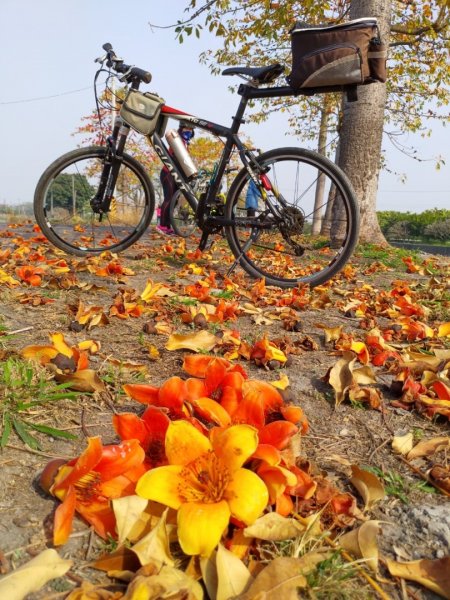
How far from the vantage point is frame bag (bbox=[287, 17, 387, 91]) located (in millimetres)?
3412

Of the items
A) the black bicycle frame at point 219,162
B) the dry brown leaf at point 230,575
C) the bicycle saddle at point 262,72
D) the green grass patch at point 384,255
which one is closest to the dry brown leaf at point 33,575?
the dry brown leaf at point 230,575

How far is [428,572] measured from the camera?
36.8 inches

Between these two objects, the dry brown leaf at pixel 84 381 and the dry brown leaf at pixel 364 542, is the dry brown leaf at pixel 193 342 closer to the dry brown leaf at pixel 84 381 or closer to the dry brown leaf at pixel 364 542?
the dry brown leaf at pixel 84 381

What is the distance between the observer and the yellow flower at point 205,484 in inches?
34.6

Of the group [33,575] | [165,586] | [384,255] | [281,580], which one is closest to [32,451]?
[33,575]

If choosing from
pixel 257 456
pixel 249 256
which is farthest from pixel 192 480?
pixel 249 256

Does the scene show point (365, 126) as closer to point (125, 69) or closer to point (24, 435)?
point (125, 69)

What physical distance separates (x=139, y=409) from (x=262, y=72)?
309 centimetres

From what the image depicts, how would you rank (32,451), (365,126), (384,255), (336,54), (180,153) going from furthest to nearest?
(365,126) → (384,255) → (180,153) → (336,54) → (32,451)

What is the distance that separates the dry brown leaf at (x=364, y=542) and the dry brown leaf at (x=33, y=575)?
1.74 ft

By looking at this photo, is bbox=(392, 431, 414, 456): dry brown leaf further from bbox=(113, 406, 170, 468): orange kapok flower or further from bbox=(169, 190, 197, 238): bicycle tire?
bbox=(169, 190, 197, 238): bicycle tire

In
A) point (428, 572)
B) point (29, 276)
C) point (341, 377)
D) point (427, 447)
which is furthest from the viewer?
point (29, 276)

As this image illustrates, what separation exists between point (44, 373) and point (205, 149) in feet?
98.2

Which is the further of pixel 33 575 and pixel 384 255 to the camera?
pixel 384 255
